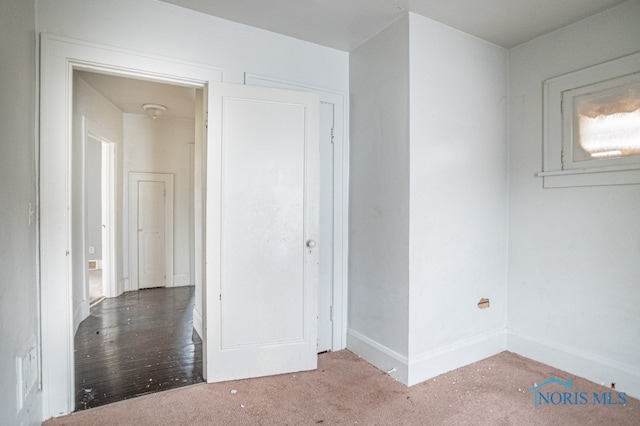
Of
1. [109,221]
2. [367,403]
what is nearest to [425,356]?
[367,403]

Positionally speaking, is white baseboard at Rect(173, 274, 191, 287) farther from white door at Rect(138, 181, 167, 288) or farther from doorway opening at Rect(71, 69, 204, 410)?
white door at Rect(138, 181, 167, 288)

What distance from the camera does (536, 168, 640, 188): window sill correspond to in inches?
92.1

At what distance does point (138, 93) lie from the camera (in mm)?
4328

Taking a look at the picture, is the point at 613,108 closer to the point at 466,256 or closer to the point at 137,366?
the point at 466,256

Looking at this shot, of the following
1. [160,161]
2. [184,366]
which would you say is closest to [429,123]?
[184,366]

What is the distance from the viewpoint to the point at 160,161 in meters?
5.56

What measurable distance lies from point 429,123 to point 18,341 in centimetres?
274

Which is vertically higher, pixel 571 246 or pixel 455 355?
pixel 571 246

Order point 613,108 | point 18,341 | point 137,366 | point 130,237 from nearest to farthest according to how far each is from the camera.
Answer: point 18,341
point 613,108
point 137,366
point 130,237

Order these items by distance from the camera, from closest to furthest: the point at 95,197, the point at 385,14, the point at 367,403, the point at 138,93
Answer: the point at 367,403 < the point at 385,14 < the point at 138,93 < the point at 95,197

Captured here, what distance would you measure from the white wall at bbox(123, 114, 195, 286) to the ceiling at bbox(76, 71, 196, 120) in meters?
0.30

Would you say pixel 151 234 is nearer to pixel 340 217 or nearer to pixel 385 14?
pixel 340 217

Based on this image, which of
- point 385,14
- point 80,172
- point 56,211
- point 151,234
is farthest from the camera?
point 151,234

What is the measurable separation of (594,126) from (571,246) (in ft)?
2.93
